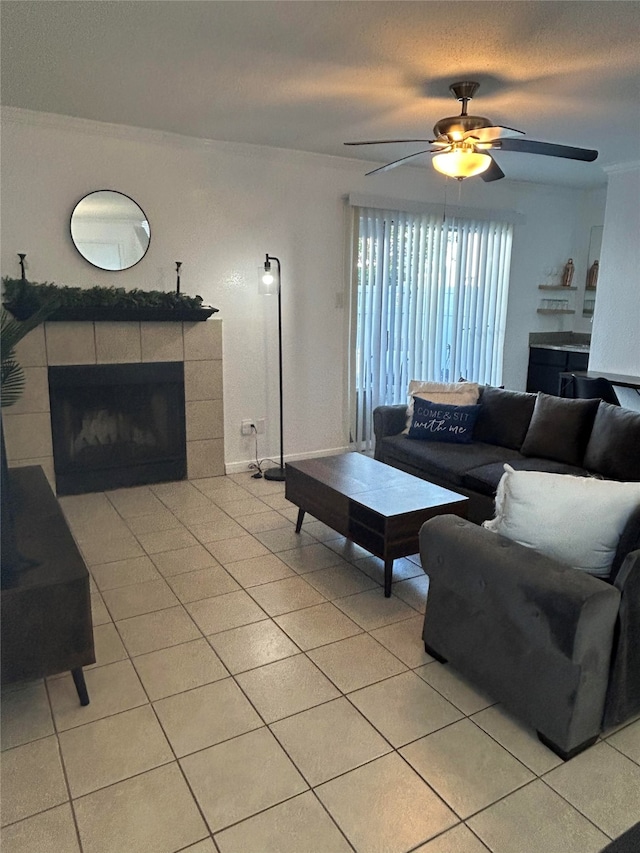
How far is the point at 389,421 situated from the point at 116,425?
6.70 ft

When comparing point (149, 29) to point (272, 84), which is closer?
point (149, 29)

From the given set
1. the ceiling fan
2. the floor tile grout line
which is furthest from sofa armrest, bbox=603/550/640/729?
the ceiling fan

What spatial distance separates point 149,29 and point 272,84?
32.1 inches

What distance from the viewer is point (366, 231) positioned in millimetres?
5254

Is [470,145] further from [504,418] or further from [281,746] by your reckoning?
[281,746]

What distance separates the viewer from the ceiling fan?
2.92 metres

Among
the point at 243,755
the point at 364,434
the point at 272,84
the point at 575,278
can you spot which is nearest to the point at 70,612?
the point at 243,755

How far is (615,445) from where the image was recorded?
3.47 meters

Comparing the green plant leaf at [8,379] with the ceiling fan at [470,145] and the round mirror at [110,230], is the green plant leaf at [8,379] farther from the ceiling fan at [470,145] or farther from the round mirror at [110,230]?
the ceiling fan at [470,145]

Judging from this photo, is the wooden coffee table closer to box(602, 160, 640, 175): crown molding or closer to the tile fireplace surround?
the tile fireplace surround

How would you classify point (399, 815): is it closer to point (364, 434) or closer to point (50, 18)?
point (50, 18)

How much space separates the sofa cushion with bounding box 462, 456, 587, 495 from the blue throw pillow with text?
1.60ft

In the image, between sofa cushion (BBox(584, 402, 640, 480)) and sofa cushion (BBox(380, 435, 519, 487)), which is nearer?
sofa cushion (BBox(584, 402, 640, 480))

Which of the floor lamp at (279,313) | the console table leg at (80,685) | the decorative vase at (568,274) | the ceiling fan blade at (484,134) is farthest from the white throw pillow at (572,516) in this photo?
the decorative vase at (568,274)
